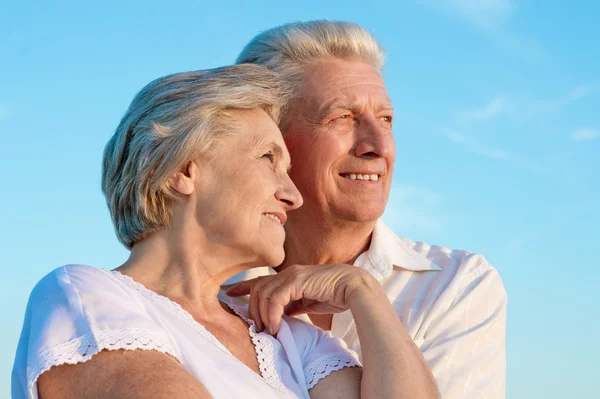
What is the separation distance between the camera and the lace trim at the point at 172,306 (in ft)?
9.09

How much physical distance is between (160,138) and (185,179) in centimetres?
16

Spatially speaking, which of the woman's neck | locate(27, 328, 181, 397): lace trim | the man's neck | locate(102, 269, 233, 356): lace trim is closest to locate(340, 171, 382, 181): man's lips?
the man's neck

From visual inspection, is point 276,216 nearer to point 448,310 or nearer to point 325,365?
point 325,365

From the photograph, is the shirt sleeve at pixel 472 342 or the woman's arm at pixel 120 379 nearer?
the woman's arm at pixel 120 379

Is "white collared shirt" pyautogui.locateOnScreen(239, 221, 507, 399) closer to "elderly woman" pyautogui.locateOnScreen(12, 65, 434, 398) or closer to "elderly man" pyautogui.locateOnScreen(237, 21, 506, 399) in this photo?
"elderly man" pyautogui.locateOnScreen(237, 21, 506, 399)

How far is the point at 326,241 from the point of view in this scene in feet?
13.5

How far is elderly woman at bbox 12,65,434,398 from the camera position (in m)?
2.72

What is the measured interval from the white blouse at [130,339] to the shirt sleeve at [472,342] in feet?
2.65

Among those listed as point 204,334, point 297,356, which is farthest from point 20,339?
point 297,356

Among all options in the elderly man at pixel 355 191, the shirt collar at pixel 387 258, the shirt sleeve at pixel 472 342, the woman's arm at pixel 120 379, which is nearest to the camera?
the woman's arm at pixel 120 379

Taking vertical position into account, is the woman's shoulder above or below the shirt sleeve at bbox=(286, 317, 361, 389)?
above

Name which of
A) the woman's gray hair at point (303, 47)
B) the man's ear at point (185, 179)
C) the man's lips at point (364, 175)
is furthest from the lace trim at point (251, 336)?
the woman's gray hair at point (303, 47)

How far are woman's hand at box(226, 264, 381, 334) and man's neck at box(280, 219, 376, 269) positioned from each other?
34.3 inches

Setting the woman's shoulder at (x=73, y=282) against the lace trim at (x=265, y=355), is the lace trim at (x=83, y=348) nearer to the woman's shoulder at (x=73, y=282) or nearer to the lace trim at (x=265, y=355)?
the woman's shoulder at (x=73, y=282)
